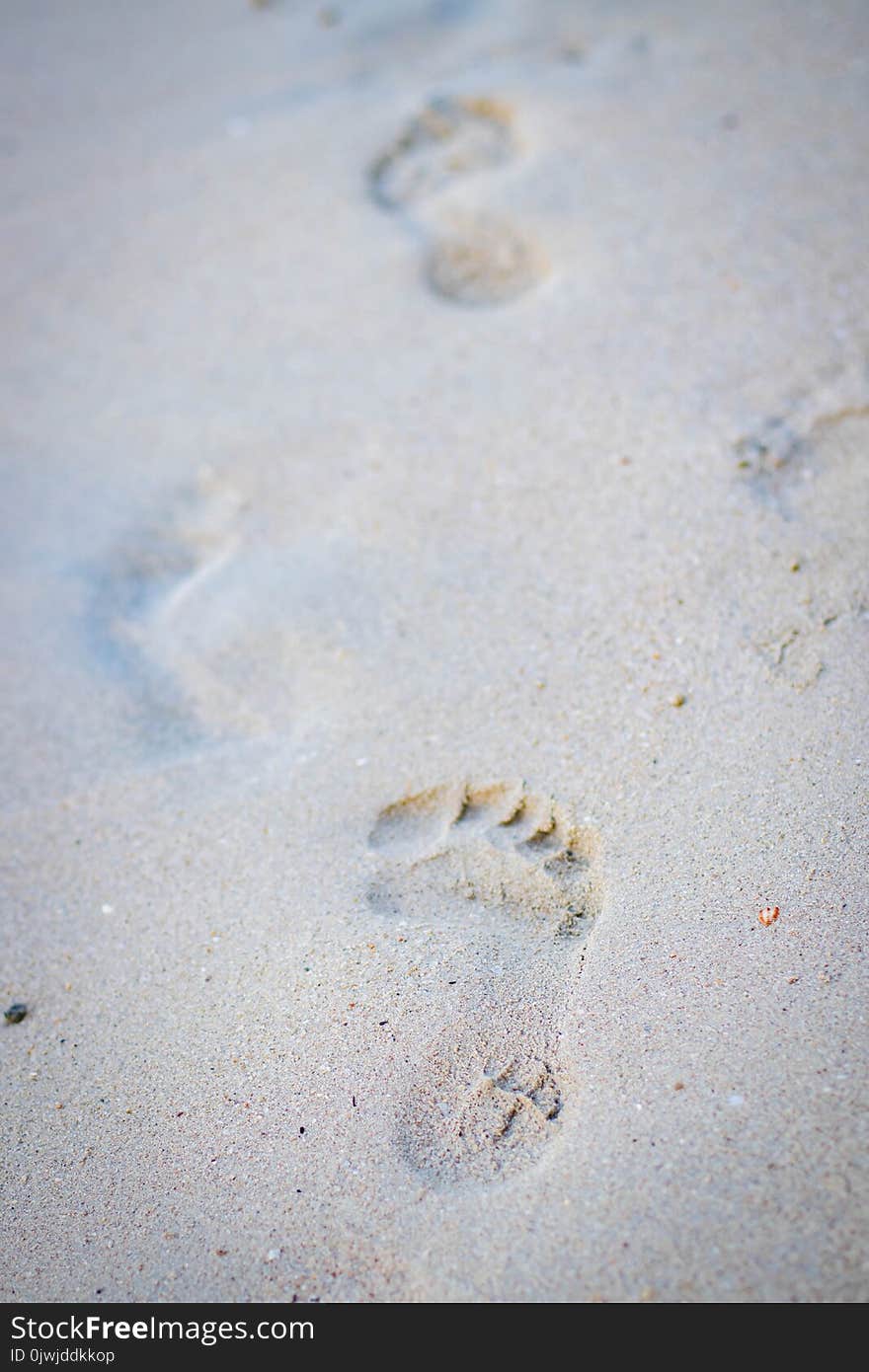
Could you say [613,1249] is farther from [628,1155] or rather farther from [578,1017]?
[578,1017]

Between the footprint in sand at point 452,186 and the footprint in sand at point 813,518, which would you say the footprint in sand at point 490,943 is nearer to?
the footprint in sand at point 813,518

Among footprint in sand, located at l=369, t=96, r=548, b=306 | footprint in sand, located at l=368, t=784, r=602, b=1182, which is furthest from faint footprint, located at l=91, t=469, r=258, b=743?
footprint in sand, located at l=369, t=96, r=548, b=306

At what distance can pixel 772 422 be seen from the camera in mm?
2109

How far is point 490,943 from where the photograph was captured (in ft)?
5.17

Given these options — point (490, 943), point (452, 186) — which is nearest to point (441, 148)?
point (452, 186)

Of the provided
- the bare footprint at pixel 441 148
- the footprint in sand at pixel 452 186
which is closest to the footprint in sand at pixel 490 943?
the footprint in sand at pixel 452 186

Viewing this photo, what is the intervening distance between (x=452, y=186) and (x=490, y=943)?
2151 millimetres

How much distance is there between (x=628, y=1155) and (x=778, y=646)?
917mm

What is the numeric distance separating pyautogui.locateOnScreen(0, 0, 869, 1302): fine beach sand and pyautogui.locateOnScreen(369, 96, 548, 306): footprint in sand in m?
0.02

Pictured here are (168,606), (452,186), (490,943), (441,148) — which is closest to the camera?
(490,943)

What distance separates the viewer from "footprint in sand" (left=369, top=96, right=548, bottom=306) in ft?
8.35

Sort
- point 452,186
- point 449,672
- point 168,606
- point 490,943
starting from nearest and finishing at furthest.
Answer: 1. point 490,943
2. point 449,672
3. point 168,606
4. point 452,186

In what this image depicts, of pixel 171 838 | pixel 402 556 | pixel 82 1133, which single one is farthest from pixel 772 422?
pixel 82 1133

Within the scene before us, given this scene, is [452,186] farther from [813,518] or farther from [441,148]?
[813,518]
